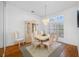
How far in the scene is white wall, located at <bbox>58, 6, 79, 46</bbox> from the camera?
2.15 m

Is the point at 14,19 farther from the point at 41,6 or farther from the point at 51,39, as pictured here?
the point at 51,39

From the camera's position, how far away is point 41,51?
2.19m

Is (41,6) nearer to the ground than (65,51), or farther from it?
farther from it

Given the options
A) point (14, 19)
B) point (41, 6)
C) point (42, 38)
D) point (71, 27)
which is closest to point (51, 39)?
point (42, 38)

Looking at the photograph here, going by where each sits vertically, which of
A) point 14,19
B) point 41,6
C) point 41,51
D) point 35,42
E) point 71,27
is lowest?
point 41,51

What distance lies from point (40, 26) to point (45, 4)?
1.61 ft

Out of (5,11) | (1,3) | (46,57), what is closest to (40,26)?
(46,57)

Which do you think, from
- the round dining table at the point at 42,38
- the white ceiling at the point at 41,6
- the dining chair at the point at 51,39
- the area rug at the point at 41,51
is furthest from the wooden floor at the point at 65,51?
the white ceiling at the point at 41,6

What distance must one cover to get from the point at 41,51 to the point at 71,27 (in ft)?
2.73

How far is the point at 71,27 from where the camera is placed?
2.17 meters

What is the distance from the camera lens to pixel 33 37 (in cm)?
220

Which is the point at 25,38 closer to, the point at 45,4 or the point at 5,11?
the point at 5,11

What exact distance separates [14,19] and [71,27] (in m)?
1.25

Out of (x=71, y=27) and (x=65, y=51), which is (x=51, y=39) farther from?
(x=71, y=27)
